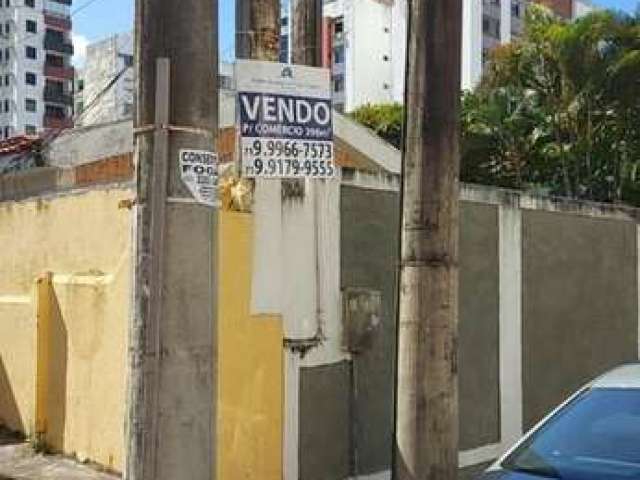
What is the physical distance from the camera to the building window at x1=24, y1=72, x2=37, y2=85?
311ft

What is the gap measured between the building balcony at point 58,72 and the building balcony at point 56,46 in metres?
1.60

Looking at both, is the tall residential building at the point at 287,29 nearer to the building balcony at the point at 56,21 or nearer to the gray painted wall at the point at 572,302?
the gray painted wall at the point at 572,302

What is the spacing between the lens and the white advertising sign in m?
6.79

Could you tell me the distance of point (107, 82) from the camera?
36844 millimetres

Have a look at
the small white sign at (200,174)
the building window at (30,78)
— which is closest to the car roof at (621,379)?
the small white sign at (200,174)

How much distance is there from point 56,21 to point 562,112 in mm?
83080

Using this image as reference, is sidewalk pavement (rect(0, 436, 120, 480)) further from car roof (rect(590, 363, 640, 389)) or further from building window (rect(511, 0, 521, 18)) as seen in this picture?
building window (rect(511, 0, 521, 18))

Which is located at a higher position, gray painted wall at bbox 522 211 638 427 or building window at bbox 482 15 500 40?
building window at bbox 482 15 500 40

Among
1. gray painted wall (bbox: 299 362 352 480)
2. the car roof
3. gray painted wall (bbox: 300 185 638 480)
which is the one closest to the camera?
the car roof

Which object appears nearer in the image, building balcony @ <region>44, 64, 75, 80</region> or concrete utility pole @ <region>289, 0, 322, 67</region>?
concrete utility pole @ <region>289, 0, 322, 67</region>

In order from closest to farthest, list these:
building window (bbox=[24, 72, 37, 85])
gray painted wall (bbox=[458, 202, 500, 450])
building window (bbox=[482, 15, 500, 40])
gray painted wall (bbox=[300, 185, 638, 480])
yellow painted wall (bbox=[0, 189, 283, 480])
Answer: yellow painted wall (bbox=[0, 189, 283, 480]) < gray painted wall (bbox=[300, 185, 638, 480]) < gray painted wall (bbox=[458, 202, 500, 450]) < building window (bbox=[482, 15, 500, 40]) < building window (bbox=[24, 72, 37, 85])

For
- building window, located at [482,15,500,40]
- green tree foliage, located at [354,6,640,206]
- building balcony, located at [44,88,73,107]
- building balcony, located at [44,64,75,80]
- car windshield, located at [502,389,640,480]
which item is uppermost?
building window, located at [482,15,500,40]

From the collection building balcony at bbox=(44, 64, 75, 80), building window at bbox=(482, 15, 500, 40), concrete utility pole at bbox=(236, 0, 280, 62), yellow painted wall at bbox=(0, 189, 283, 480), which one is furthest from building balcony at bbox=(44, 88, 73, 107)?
concrete utility pole at bbox=(236, 0, 280, 62)

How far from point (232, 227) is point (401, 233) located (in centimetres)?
150
